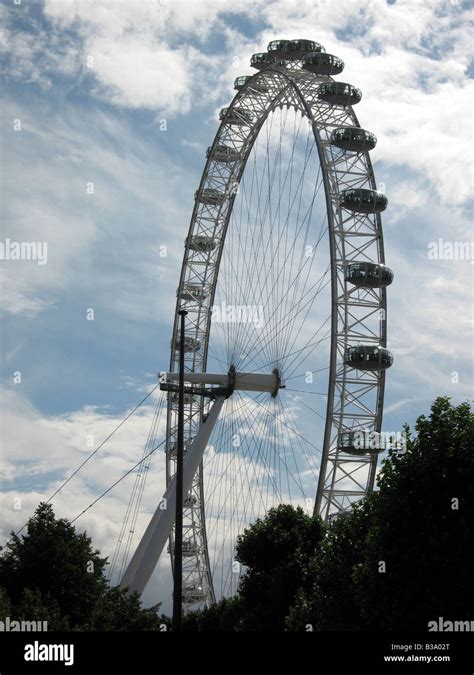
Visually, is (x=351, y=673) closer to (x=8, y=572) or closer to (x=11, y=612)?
(x=11, y=612)

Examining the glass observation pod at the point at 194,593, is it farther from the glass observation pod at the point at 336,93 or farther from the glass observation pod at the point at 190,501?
the glass observation pod at the point at 336,93

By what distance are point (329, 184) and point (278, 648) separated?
3069 centimetres

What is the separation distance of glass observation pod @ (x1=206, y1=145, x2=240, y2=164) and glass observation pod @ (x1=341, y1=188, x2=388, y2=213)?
63.4 feet

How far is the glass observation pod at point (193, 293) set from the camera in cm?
7075

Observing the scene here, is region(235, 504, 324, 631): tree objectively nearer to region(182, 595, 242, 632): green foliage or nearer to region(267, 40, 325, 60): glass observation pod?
region(182, 595, 242, 632): green foliage

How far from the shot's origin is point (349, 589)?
32531 millimetres

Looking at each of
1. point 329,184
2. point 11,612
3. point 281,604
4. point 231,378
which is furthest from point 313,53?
point 11,612

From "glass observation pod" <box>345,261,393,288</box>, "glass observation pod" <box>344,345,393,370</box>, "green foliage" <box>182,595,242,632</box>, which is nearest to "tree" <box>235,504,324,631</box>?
"green foliage" <box>182,595,242,632</box>

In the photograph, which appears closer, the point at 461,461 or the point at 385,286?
the point at 461,461

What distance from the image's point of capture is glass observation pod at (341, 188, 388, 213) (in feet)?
160

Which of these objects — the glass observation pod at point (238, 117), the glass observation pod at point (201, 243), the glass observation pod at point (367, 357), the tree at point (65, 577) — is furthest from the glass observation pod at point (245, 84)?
the tree at point (65, 577)

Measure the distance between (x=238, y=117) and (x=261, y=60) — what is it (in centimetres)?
674

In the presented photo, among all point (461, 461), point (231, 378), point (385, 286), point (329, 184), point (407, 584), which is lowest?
point (407, 584)

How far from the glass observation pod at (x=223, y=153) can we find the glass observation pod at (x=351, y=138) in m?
17.1
